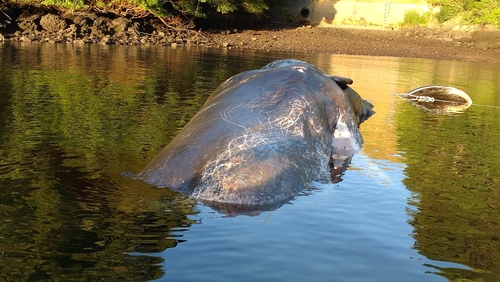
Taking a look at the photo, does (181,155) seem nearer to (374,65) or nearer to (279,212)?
(279,212)

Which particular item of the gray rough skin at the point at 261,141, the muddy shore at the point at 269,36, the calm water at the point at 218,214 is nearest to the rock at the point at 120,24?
the muddy shore at the point at 269,36

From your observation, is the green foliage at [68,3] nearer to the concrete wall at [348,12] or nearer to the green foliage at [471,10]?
the concrete wall at [348,12]

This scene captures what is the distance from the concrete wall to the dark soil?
1398mm

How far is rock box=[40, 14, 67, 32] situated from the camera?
103 ft

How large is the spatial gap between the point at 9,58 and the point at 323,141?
15.5 metres

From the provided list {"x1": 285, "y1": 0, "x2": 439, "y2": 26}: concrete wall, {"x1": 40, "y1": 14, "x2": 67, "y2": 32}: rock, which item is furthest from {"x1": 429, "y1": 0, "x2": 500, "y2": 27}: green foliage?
{"x1": 40, "y1": 14, "x2": 67, "y2": 32}: rock

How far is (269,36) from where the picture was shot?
3731 centimetres

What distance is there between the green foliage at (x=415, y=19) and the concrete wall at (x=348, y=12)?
0.96 feet

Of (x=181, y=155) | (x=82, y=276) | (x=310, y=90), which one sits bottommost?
(x=82, y=276)

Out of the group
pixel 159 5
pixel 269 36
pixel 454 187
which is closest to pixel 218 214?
pixel 454 187

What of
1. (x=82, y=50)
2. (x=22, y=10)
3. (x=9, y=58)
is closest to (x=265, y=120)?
(x=9, y=58)

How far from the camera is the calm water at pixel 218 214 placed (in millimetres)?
5172

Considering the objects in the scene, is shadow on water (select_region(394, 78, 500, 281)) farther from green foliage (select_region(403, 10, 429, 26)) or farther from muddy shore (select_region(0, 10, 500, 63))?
green foliage (select_region(403, 10, 429, 26))

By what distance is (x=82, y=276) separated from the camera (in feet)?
15.9
